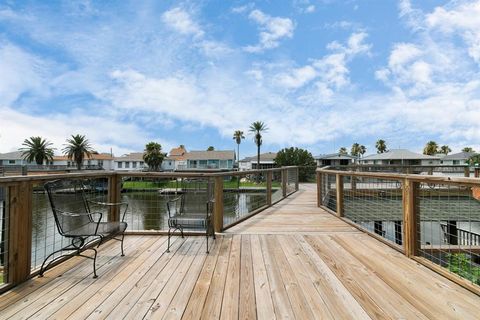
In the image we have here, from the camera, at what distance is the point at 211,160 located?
146 ft

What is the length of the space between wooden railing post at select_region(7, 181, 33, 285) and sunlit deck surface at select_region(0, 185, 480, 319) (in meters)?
0.15

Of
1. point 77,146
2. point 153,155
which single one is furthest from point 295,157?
point 77,146

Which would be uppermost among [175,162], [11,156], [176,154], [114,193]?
[176,154]

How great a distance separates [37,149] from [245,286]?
50342 mm

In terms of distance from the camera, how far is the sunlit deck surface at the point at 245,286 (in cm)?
185

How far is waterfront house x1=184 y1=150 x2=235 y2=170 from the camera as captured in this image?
1743 inches

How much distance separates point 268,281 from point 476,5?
7.87 m

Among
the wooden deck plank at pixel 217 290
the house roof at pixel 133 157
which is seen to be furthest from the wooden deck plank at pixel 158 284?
the house roof at pixel 133 157

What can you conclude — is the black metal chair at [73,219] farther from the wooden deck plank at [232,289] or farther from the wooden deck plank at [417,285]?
the wooden deck plank at [417,285]

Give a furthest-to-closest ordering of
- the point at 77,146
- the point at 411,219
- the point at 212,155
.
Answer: the point at 212,155
the point at 77,146
the point at 411,219

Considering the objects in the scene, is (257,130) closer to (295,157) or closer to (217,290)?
(295,157)

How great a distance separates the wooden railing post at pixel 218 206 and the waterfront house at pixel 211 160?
39.6 m

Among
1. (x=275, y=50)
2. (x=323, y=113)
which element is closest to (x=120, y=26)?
(x=275, y=50)

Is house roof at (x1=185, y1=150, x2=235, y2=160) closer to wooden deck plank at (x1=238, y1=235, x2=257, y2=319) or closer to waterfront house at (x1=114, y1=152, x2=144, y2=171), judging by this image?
waterfront house at (x1=114, y1=152, x2=144, y2=171)
